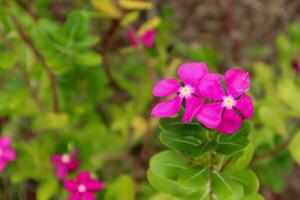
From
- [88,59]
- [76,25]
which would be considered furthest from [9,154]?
[76,25]

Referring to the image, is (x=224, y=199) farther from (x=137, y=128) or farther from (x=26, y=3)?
(x=26, y=3)

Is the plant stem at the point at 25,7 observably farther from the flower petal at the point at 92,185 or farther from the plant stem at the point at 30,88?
the flower petal at the point at 92,185

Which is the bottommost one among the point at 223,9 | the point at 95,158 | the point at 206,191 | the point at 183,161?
the point at 95,158

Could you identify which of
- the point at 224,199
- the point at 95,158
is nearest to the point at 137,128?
the point at 95,158

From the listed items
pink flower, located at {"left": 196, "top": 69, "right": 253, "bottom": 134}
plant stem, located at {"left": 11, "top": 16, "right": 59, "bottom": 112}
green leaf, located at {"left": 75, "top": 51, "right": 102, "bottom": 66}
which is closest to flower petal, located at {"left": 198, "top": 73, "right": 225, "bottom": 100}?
pink flower, located at {"left": 196, "top": 69, "right": 253, "bottom": 134}

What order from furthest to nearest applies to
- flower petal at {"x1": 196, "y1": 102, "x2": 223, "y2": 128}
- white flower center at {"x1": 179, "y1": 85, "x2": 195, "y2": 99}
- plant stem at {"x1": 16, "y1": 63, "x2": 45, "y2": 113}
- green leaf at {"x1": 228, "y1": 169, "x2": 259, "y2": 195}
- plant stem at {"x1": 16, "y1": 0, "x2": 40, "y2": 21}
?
1. plant stem at {"x1": 16, "y1": 0, "x2": 40, "y2": 21}
2. plant stem at {"x1": 16, "y1": 63, "x2": 45, "y2": 113}
3. green leaf at {"x1": 228, "y1": 169, "x2": 259, "y2": 195}
4. white flower center at {"x1": 179, "y1": 85, "x2": 195, "y2": 99}
5. flower petal at {"x1": 196, "y1": 102, "x2": 223, "y2": 128}

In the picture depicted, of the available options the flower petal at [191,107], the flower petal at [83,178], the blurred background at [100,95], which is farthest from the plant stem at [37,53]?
the flower petal at [191,107]

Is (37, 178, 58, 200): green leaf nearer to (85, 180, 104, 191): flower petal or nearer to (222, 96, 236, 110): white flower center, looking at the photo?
(85, 180, 104, 191): flower petal
